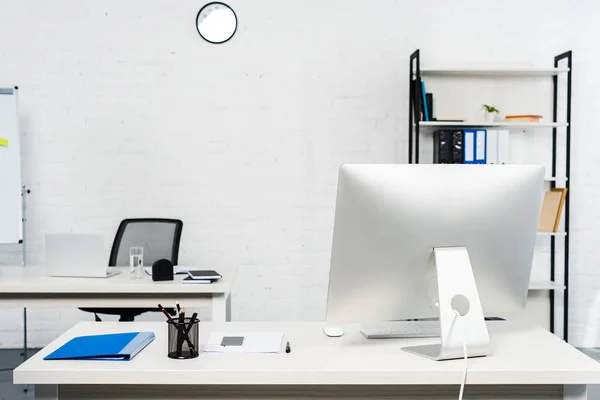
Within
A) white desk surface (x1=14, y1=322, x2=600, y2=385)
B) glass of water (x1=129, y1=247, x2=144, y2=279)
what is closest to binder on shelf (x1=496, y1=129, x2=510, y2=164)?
glass of water (x1=129, y1=247, x2=144, y2=279)

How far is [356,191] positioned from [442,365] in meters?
0.45

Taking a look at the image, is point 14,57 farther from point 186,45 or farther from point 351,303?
point 351,303

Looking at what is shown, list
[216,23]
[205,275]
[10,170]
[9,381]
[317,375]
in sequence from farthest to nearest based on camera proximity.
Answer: [216,23] < [10,170] < [9,381] < [205,275] < [317,375]

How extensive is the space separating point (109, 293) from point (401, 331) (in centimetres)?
140

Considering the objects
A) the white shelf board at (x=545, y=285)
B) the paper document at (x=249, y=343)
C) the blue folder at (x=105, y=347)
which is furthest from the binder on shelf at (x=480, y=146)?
the blue folder at (x=105, y=347)

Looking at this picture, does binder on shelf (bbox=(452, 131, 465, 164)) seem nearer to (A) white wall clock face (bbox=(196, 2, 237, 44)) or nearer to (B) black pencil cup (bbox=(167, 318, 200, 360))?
(A) white wall clock face (bbox=(196, 2, 237, 44))

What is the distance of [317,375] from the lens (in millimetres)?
1434

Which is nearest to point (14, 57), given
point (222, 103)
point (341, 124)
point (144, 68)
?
point (144, 68)

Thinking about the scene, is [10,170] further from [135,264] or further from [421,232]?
[421,232]

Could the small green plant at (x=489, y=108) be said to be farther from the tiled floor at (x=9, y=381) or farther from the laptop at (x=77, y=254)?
the tiled floor at (x=9, y=381)

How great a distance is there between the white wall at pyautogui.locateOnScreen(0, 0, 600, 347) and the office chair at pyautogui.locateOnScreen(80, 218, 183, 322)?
607 millimetres

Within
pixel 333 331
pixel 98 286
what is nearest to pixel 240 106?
pixel 98 286

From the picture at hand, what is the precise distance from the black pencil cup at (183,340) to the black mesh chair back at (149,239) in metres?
1.88

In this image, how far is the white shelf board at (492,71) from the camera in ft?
12.6
